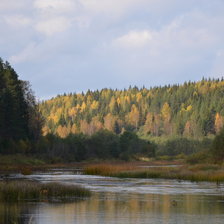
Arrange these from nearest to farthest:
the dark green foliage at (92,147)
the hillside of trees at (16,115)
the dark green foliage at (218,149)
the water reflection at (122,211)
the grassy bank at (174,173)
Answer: the water reflection at (122,211) → the grassy bank at (174,173) → the dark green foliage at (218,149) → the hillside of trees at (16,115) → the dark green foliage at (92,147)

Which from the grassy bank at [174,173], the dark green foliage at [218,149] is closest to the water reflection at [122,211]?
the grassy bank at [174,173]

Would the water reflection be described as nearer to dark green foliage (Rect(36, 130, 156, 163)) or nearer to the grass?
the grass

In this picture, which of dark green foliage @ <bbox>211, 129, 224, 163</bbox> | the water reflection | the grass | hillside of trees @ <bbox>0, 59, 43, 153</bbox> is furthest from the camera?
hillside of trees @ <bbox>0, 59, 43, 153</bbox>

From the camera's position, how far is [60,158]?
352 feet

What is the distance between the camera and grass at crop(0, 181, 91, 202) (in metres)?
39.8

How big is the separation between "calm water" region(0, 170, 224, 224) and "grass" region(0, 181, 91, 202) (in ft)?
5.12

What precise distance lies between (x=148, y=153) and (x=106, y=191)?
3588 inches

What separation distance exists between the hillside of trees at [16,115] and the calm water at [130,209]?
56.5m

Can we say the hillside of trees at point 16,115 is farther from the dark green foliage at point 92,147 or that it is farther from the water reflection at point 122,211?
the water reflection at point 122,211

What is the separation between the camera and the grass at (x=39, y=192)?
39781 millimetres

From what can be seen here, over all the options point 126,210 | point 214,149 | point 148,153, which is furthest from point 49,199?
point 148,153

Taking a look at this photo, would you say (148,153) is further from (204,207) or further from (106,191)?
(204,207)

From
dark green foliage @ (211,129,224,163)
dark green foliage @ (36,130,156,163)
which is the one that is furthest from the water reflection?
dark green foliage @ (36,130,156,163)

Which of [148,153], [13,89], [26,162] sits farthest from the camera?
[148,153]
